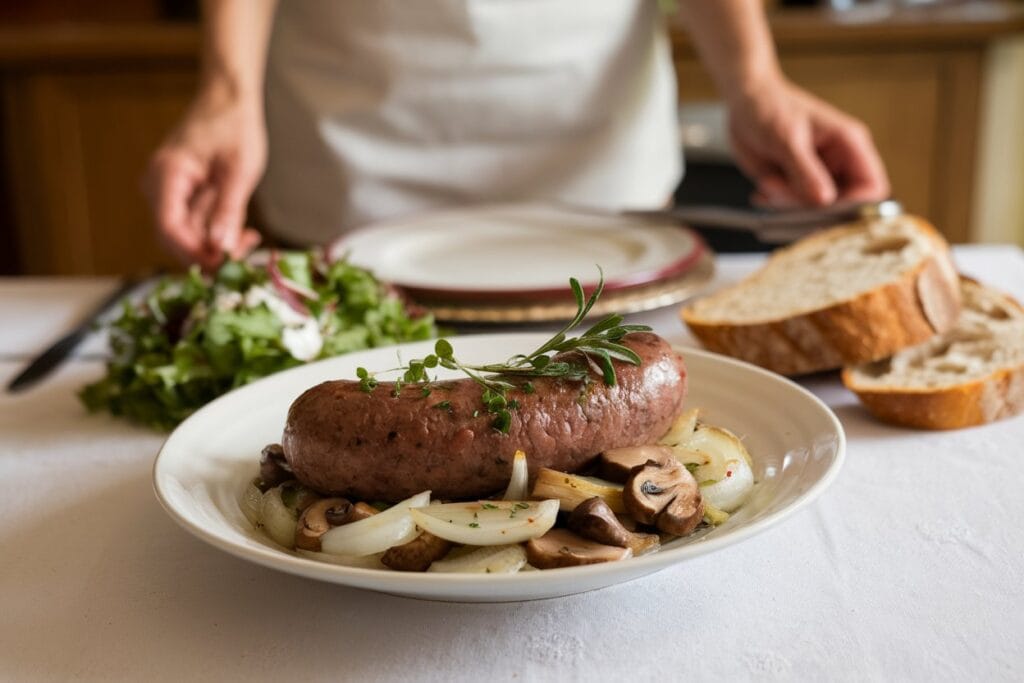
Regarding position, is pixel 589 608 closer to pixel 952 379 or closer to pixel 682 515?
pixel 682 515

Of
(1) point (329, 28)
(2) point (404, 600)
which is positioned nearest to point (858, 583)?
(2) point (404, 600)

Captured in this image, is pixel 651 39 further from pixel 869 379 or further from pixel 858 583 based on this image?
pixel 858 583

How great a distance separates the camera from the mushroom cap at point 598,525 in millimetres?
1134

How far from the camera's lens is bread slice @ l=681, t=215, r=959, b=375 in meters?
1.84

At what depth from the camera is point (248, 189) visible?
2449mm

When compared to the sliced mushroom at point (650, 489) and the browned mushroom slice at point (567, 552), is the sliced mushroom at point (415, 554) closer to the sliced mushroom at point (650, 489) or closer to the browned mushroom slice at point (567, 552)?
the browned mushroom slice at point (567, 552)

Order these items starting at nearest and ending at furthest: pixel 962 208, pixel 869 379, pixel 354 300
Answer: pixel 869 379
pixel 354 300
pixel 962 208

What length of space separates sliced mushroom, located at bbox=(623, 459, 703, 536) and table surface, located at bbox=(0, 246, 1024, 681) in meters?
0.09

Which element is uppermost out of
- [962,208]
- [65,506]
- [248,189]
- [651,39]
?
[651,39]

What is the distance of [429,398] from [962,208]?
5459 millimetres

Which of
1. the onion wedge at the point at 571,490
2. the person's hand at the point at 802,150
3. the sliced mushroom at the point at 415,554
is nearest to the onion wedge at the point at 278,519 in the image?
the sliced mushroom at the point at 415,554

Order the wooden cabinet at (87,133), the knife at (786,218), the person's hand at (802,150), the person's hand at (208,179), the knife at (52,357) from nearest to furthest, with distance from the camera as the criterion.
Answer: the knife at (52,357)
the person's hand at (208,179)
the knife at (786,218)
the person's hand at (802,150)
the wooden cabinet at (87,133)

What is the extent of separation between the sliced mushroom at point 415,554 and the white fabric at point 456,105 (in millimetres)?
1989

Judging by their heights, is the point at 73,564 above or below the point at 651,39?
below
